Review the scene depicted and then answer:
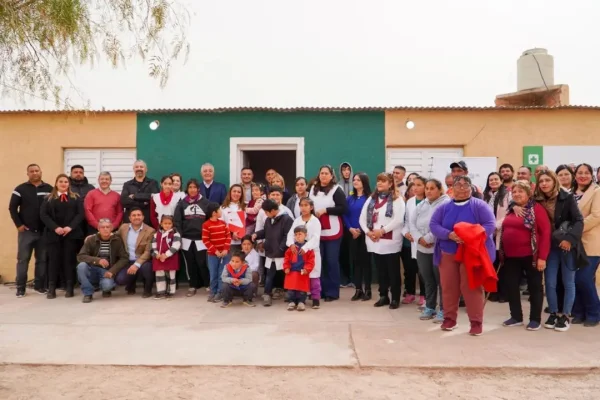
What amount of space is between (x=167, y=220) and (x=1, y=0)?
397 centimetres

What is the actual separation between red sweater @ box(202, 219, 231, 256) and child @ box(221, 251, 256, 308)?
36 centimetres

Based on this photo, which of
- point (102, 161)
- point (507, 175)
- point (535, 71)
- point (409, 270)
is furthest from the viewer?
point (535, 71)

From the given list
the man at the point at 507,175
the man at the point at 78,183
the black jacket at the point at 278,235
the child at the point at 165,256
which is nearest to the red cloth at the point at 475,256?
the man at the point at 507,175

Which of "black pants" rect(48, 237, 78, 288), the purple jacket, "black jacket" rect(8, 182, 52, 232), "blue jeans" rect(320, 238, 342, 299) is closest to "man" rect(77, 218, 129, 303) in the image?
"black pants" rect(48, 237, 78, 288)

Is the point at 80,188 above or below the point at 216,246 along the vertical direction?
above

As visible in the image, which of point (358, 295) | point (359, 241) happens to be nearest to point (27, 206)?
point (359, 241)

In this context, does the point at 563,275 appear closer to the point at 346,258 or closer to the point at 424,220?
the point at 424,220

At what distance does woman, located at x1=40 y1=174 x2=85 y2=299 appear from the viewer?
298 inches

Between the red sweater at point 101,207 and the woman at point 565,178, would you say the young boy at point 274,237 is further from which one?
the woman at point 565,178

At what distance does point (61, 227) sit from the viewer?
7.62m

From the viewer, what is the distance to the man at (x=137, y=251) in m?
7.52

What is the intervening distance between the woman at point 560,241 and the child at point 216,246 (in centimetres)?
410

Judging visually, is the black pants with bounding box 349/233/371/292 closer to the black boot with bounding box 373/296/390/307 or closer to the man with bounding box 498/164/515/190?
A: the black boot with bounding box 373/296/390/307

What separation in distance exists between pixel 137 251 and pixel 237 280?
5.86 ft
